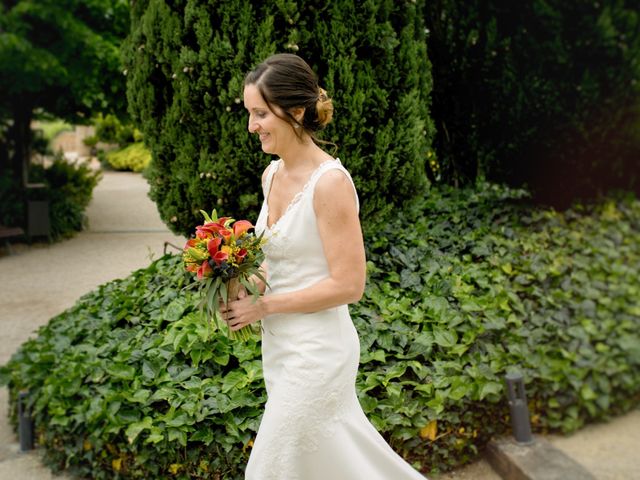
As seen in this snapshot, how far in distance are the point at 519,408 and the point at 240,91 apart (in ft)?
9.18

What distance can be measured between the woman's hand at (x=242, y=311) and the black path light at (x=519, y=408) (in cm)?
210

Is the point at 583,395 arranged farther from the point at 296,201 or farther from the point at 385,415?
the point at 296,201

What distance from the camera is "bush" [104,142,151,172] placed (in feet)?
83.7

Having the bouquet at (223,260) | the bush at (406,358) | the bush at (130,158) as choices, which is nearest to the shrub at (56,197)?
the bush at (406,358)

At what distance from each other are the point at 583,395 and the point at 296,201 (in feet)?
8.81

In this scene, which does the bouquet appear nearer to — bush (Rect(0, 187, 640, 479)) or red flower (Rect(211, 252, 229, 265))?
red flower (Rect(211, 252, 229, 265))

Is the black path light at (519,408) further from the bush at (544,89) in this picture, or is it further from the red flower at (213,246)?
the red flower at (213,246)

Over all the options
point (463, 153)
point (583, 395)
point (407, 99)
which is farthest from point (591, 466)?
point (463, 153)

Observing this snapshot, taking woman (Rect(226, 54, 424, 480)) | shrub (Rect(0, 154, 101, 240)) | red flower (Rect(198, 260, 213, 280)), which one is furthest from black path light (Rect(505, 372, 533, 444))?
shrub (Rect(0, 154, 101, 240))

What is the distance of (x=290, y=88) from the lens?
2330mm

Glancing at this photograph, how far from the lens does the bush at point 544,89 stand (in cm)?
461

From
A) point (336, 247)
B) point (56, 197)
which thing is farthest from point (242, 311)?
point (56, 197)

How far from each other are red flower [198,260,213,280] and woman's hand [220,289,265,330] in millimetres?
129

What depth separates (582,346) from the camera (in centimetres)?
437
